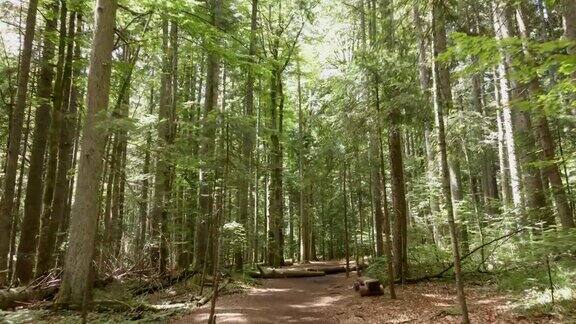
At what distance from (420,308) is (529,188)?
4986 millimetres

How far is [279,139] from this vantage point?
2438cm

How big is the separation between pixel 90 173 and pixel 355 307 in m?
7.51

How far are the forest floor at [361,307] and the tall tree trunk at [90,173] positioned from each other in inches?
98.5

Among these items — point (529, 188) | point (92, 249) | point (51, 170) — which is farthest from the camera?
point (51, 170)

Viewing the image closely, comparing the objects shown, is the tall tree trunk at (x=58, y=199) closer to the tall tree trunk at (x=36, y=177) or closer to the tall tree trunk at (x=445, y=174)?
the tall tree trunk at (x=36, y=177)

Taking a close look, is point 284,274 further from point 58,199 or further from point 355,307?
point 58,199

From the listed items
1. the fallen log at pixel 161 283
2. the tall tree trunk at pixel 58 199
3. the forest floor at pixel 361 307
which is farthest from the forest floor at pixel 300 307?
the tall tree trunk at pixel 58 199

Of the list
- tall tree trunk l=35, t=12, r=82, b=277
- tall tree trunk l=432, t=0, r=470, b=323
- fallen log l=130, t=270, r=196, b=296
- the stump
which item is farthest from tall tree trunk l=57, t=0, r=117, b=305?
the stump

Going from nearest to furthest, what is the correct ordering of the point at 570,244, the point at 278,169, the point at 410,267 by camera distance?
the point at 570,244, the point at 410,267, the point at 278,169

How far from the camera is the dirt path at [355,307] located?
832 cm

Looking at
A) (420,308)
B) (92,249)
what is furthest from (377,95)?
(92,249)

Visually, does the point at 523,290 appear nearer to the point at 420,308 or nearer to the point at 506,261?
the point at 420,308

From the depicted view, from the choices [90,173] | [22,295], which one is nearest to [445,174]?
[90,173]

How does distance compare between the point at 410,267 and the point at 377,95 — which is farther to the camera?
the point at 410,267
